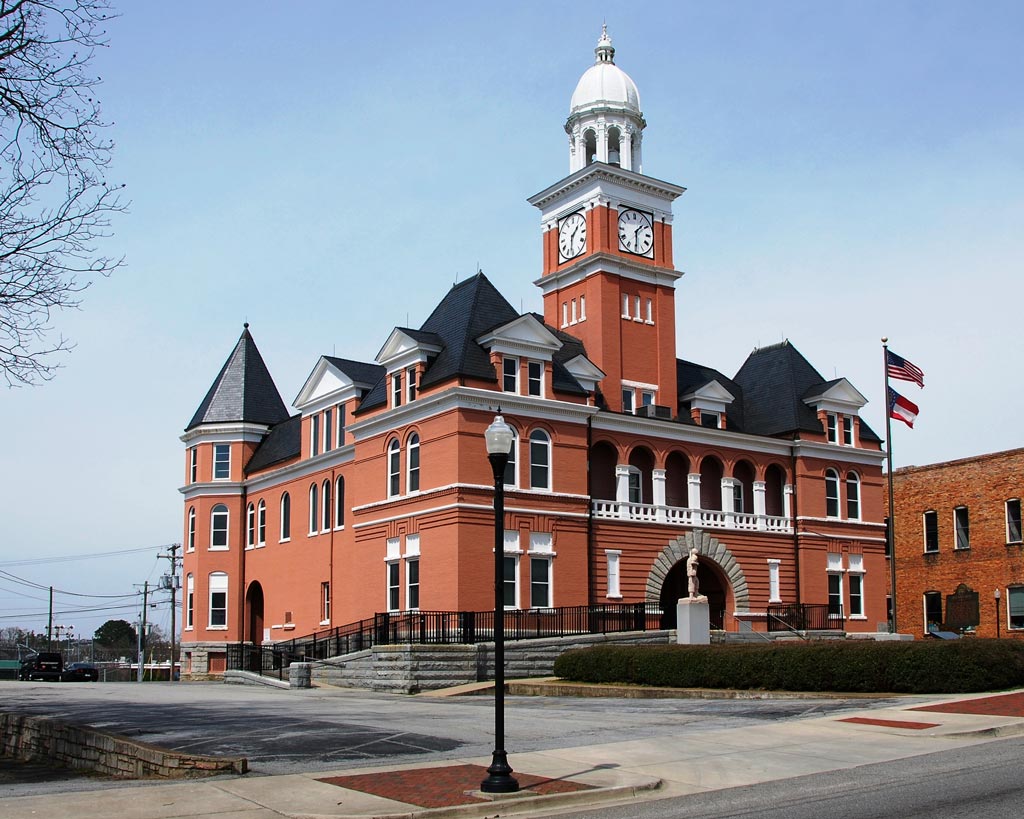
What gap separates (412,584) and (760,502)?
15499 millimetres

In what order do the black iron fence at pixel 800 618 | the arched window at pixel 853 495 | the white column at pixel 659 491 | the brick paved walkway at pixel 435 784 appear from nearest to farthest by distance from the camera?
the brick paved walkway at pixel 435 784
the white column at pixel 659 491
the black iron fence at pixel 800 618
the arched window at pixel 853 495

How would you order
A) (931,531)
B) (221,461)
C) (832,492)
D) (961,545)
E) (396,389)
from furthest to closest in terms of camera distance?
(931,531) < (221,461) < (961,545) < (832,492) < (396,389)

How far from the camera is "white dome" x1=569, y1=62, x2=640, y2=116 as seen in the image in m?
48.3

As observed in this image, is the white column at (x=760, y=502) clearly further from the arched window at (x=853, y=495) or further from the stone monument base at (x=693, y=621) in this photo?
the stone monument base at (x=693, y=621)

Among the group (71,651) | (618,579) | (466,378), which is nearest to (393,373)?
(466,378)

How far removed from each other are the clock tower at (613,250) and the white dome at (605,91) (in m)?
0.04

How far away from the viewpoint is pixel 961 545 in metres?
54.8

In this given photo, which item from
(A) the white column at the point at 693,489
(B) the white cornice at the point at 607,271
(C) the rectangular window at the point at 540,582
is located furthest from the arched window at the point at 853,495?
(C) the rectangular window at the point at 540,582

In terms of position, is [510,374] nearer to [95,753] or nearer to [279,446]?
[279,446]

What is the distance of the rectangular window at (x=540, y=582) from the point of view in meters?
38.9

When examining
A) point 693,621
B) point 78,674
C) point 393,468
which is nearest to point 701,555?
point 693,621

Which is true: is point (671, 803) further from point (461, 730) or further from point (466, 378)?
point (466, 378)

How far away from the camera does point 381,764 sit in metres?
15.8

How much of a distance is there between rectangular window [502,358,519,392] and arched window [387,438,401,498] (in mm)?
4758
